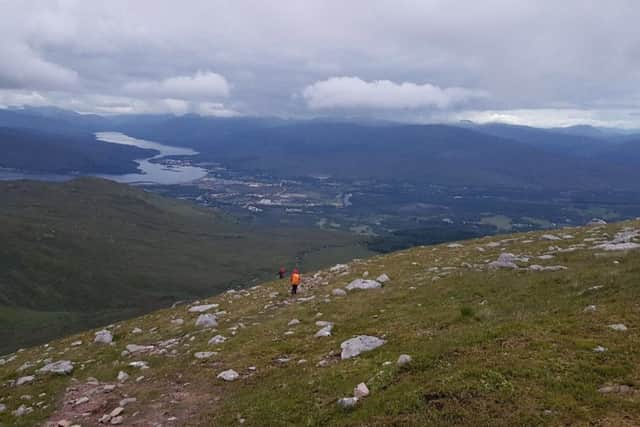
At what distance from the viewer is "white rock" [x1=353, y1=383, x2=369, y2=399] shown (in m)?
14.4

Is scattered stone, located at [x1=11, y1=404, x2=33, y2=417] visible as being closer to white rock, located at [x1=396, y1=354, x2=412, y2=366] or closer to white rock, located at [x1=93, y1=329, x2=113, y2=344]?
white rock, located at [x1=93, y1=329, x2=113, y2=344]

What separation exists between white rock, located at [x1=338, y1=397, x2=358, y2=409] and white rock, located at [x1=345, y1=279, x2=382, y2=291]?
56.4 ft

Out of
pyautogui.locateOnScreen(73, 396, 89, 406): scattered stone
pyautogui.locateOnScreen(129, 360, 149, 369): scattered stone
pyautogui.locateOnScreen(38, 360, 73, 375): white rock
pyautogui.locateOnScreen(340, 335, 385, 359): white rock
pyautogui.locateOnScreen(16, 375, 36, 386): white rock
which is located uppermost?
pyautogui.locateOnScreen(340, 335, 385, 359): white rock

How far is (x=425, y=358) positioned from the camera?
15734mm

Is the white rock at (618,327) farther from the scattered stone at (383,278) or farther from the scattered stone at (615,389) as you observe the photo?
the scattered stone at (383,278)

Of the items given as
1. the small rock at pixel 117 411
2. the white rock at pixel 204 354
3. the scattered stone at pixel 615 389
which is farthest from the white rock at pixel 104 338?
the scattered stone at pixel 615 389

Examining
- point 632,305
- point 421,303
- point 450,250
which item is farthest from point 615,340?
point 450,250

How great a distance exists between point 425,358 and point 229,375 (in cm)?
850

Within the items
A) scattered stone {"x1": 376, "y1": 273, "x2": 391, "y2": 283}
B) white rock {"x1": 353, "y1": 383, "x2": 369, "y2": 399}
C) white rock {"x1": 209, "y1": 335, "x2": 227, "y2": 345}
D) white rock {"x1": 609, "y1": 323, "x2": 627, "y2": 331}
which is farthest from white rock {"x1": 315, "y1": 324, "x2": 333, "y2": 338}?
white rock {"x1": 609, "y1": 323, "x2": 627, "y2": 331}

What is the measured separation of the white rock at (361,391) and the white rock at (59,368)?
1692 centimetres

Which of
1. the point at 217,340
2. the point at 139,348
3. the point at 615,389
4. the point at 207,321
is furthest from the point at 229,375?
the point at 615,389

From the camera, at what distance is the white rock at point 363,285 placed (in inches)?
1237

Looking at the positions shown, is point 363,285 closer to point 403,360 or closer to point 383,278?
point 383,278

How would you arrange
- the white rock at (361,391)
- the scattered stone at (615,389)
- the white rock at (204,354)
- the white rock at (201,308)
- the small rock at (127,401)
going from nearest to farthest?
the scattered stone at (615,389) < the white rock at (361,391) < the small rock at (127,401) < the white rock at (204,354) < the white rock at (201,308)
